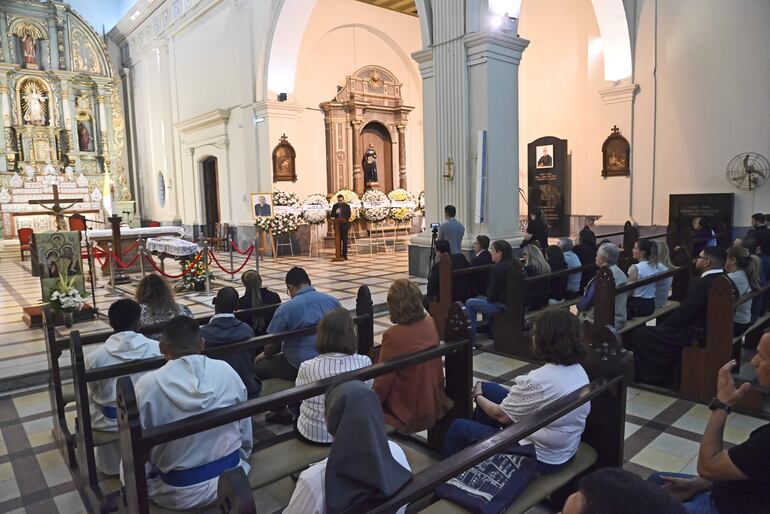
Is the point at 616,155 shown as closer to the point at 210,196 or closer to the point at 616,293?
the point at 616,293

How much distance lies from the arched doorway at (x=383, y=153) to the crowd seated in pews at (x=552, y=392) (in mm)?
15047

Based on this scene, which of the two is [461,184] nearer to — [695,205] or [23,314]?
[695,205]

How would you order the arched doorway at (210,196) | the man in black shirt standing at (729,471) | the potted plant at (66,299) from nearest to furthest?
the man in black shirt standing at (729,471) → the potted plant at (66,299) → the arched doorway at (210,196)

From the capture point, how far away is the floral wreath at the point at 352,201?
1406 centimetres

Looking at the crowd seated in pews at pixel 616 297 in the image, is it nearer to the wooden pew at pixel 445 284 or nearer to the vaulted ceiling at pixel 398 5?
the wooden pew at pixel 445 284

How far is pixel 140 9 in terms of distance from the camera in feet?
61.5

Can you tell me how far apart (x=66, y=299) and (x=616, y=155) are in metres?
10.7

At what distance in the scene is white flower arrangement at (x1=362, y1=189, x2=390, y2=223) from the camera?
46.0 ft

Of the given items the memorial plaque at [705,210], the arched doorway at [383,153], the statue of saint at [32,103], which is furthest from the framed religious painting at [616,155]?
the statue of saint at [32,103]

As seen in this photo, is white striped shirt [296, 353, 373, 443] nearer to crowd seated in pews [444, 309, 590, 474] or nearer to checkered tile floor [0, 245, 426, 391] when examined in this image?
crowd seated in pews [444, 309, 590, 474]

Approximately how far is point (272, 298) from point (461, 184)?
15.3 feet

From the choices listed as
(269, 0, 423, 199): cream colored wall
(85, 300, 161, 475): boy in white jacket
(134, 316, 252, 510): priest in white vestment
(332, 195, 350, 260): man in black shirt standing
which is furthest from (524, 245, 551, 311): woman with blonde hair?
→ (269, 0, 423, 199): cream colored wall

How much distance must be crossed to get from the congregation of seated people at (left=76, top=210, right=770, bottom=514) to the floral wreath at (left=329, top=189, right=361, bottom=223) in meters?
9.65

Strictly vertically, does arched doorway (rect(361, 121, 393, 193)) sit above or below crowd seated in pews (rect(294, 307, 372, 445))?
above
